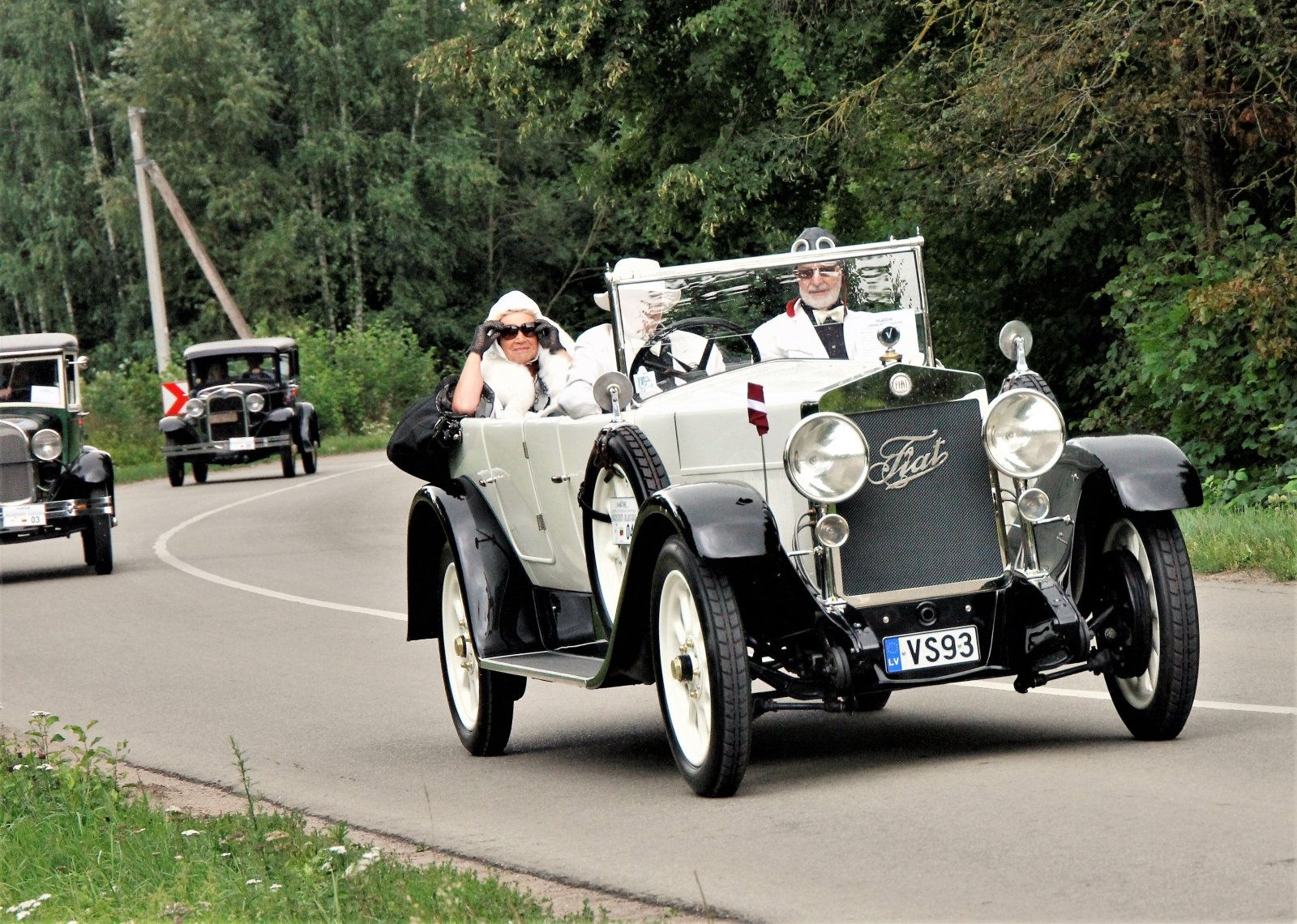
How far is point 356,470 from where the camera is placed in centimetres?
3425

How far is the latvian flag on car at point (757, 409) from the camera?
6297 millimetres

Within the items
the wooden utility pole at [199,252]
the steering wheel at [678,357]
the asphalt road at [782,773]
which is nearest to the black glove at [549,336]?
the steering wheel at [678,357]

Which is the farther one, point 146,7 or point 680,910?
point 146,7

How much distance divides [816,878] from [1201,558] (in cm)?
772

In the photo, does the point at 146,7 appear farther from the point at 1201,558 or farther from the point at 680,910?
the point at 680,910

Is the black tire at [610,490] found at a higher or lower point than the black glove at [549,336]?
lower

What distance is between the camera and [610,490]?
6.89 meters

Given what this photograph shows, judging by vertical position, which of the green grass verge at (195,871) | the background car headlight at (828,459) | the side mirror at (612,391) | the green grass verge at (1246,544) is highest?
the side mirror at (612,391)

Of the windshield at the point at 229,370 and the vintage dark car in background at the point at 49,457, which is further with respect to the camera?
the windshield at the point at 229,370

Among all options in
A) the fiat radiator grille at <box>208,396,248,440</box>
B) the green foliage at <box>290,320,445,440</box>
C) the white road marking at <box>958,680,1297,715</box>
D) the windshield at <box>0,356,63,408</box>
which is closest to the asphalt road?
the white road marking at <box>958,680,1297,715</box>

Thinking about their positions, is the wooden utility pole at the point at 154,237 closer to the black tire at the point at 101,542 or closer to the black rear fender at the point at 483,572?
the black tire at the point at 101,542

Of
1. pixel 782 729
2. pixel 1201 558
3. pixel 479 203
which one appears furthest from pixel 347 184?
pixel 782 729

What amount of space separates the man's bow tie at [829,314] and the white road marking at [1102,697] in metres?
1.53

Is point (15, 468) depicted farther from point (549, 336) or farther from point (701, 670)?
point (701, 670)
